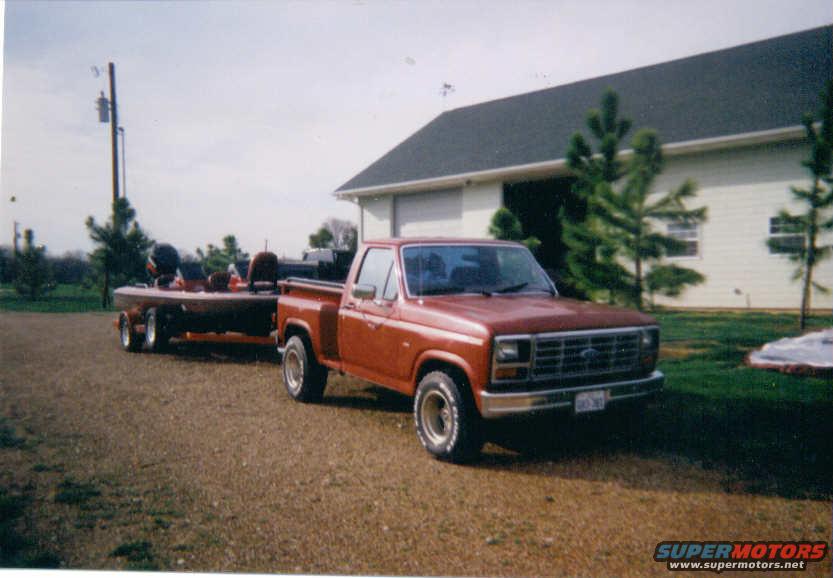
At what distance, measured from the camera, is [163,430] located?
589 centimetres

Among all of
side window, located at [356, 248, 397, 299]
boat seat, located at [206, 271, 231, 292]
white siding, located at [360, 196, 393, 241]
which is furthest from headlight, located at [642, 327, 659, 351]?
white siding, located at [360, 196, 393, 241]

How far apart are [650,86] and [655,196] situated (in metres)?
5.15

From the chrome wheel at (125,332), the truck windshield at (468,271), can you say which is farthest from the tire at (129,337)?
the truck windshield at (468,271)

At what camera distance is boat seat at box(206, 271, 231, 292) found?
1202 cm

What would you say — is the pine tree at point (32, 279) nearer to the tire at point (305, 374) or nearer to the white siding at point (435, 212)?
the white siding at point (435, 212)

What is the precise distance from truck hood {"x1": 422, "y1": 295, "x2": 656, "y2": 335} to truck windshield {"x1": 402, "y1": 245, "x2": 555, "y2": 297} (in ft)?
0.57

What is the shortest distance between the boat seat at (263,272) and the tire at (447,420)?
5863 mm

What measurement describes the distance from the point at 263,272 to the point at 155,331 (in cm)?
228

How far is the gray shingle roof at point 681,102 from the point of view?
980 centimetres

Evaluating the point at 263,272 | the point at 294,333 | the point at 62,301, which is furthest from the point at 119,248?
the point at 294,333

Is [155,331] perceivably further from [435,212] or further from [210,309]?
[435,212]

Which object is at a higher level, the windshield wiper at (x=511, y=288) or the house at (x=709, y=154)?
the house at (x=709, y=154)

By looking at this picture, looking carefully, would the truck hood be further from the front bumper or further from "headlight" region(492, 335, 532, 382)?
the front bumper

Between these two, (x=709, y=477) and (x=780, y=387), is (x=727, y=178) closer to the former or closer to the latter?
(x=780, y=387)
